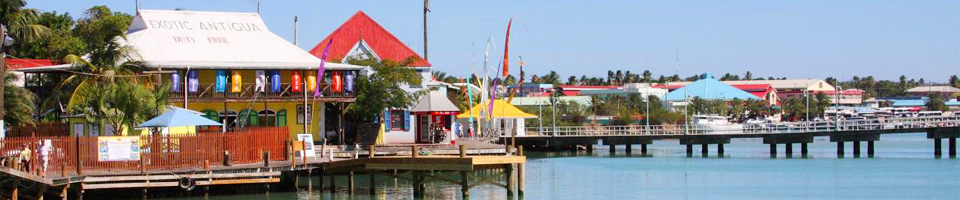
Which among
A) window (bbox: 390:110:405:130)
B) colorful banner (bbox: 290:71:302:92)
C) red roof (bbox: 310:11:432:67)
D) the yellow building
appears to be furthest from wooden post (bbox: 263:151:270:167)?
red roof (bbox: 310:11:432:67)

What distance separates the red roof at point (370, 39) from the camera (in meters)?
75.4

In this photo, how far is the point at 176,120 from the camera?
148 feet

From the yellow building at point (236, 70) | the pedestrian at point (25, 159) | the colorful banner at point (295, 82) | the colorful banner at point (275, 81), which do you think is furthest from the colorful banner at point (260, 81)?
the pedestrian at point (25, 159)

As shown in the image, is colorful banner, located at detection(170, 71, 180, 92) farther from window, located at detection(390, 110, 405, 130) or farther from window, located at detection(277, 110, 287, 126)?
window, located at detection(390, 110, 405, 130)

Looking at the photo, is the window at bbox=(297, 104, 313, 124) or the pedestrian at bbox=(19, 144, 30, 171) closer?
the pedestrian at bbox=(19, 144, 30, 171)

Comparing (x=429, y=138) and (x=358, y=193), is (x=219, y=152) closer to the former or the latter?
(x=358, y=193)

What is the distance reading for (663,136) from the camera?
275 feet

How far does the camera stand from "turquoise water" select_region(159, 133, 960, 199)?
50625 mm

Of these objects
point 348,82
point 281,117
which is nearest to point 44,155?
point 348,82

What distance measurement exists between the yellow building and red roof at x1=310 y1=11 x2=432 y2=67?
11.7 metres

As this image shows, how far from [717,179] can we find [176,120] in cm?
2488

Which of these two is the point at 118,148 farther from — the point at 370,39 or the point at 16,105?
the point at 370,39

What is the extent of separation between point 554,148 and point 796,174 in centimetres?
3210

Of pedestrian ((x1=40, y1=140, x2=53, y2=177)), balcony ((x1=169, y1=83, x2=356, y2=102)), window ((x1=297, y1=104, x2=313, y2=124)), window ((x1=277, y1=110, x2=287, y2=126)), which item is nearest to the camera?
pedestrian ((x1=40, y1=140, x2=53, y2=177))
